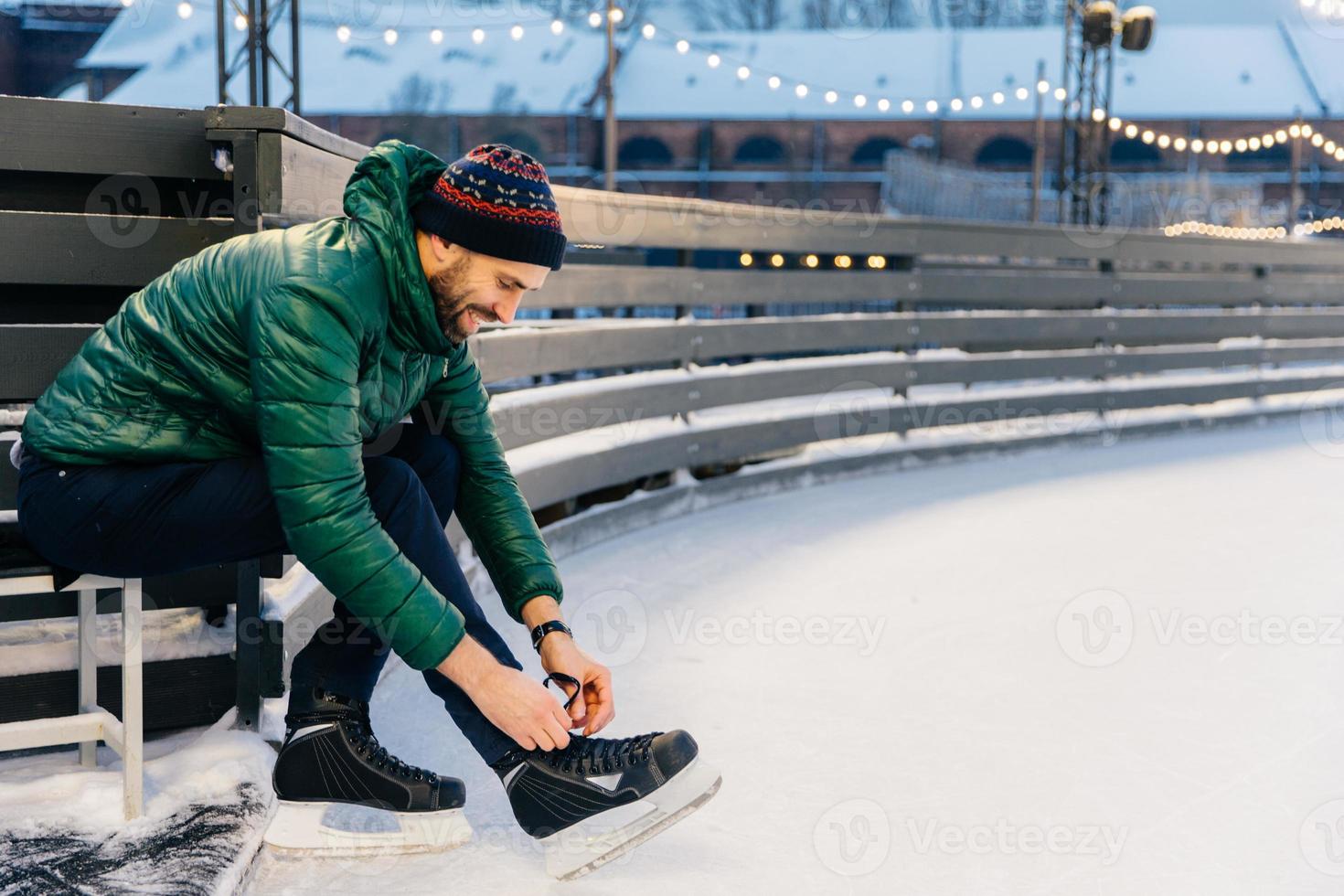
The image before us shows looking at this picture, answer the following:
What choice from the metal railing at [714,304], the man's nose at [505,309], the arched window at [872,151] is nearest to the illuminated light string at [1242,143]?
the arched window at [872,151]

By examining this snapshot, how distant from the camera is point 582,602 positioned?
→ 12.9 ft

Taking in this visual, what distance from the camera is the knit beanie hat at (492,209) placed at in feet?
6.07

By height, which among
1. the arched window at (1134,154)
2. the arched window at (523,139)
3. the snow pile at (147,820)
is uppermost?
the arched window at (1134,154)

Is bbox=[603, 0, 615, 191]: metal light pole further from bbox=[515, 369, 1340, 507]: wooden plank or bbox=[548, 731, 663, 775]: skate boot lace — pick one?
bbox=[548, 731, 663, 775]: skate boot lace

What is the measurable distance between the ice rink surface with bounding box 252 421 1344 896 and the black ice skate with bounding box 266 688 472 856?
37mm

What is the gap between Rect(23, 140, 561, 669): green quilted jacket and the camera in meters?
1.80

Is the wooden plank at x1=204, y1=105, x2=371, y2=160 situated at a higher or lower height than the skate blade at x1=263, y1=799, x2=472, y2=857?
higher

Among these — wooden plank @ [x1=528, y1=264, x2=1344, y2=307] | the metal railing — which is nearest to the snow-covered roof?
wooden plank @ [x1=528, y1=264, x2=1344, y2=307]

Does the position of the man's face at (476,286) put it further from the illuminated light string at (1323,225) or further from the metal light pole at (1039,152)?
the illuminated light string at (1323,225)

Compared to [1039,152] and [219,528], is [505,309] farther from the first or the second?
[1039,152]

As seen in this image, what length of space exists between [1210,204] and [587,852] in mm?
31167

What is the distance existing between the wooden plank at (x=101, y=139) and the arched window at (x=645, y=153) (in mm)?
40481

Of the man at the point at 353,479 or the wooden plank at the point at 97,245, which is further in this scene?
the wooden plank at the point at 97,245

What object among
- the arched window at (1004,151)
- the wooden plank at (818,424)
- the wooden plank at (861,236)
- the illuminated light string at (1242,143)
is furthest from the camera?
the arched window at (1004,151)
